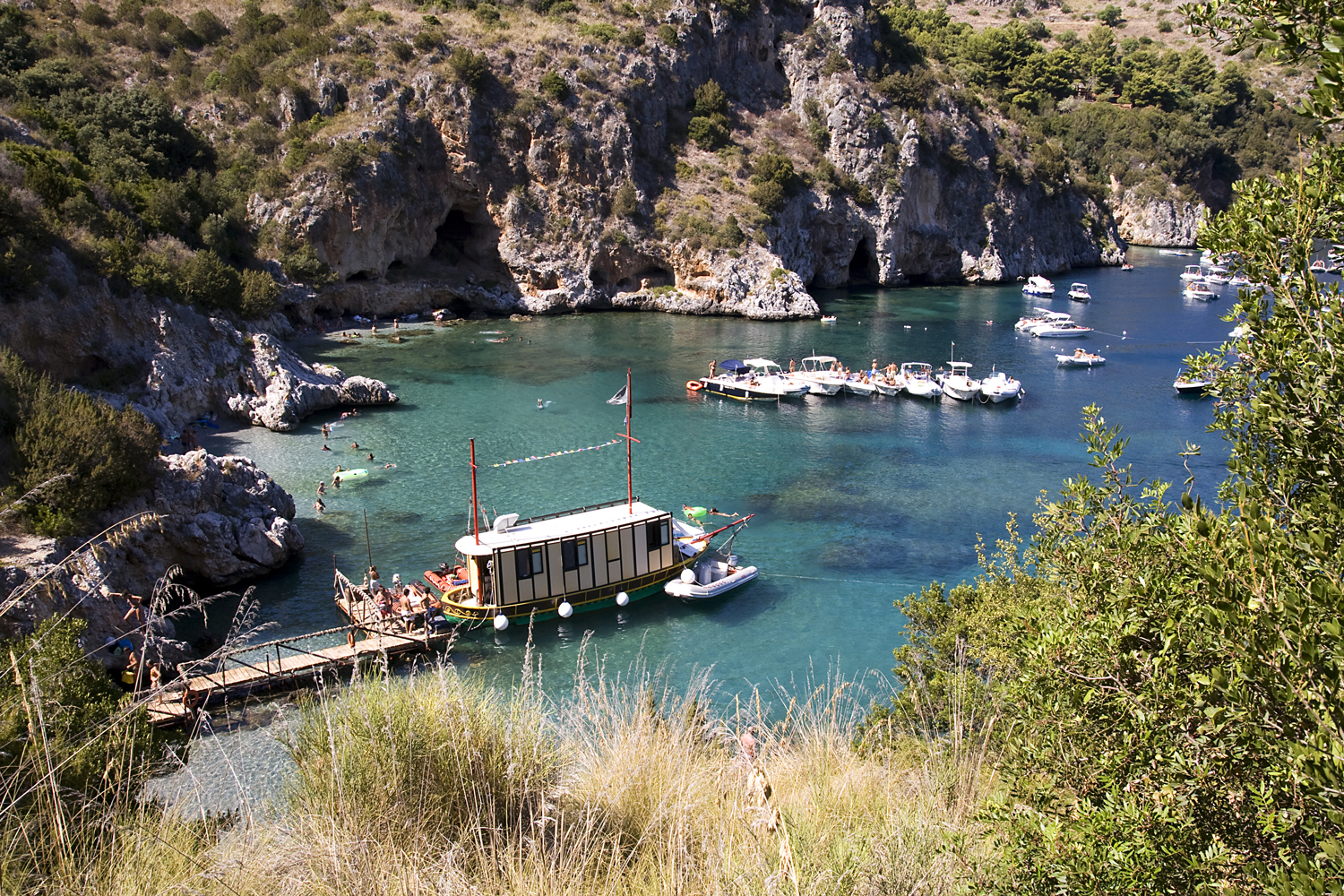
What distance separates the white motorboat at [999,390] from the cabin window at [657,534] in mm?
25406

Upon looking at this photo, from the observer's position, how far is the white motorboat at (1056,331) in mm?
56156

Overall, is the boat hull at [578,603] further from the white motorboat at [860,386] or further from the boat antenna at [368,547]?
the white motorboat at [860,386]

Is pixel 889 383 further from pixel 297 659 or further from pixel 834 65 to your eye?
pixel 834 65

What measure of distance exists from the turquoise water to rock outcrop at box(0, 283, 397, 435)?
1.44m

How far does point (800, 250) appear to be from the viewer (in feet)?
228

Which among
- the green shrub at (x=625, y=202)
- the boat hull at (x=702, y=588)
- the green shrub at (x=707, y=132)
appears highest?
the green shrub at (x=707, y=132)

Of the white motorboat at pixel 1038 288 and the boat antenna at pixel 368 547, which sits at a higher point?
the white motorboat at pixel 1038 288

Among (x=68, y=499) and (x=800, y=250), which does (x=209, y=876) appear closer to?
(x=68, y=499)

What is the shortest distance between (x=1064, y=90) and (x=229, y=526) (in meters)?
112

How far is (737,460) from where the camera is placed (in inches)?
1324

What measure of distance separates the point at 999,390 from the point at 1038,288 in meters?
34.5

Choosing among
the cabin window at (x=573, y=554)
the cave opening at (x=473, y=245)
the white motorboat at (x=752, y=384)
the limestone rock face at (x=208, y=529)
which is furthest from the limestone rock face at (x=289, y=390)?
the cave opening at (x=473, y=245)

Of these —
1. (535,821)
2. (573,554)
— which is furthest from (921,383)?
(535,821)

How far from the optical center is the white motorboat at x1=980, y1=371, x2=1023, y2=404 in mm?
42406
